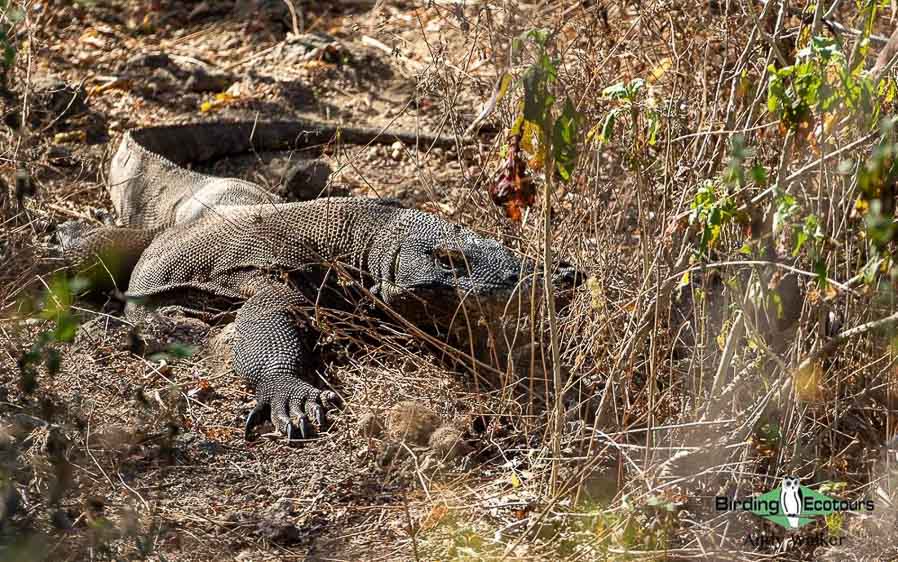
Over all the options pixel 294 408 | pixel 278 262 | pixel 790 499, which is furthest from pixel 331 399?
pixel 790 499

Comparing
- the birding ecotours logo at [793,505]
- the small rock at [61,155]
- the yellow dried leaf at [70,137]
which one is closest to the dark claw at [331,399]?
the birding ecotours logo at [793,505]

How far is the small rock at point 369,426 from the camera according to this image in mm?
4402

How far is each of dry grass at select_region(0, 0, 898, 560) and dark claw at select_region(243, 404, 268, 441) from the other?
2.2 inches

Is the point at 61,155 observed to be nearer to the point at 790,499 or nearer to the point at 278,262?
the point at 278,262

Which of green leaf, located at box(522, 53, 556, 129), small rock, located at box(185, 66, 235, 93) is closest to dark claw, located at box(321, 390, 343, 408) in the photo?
green leaf, located at box(522, 53, 556, 129)

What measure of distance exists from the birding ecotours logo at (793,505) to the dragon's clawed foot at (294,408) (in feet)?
6.55

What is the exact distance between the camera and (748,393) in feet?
12.6

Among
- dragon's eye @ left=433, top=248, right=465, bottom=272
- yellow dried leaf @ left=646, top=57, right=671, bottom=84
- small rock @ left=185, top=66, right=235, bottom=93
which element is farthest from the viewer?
small rock @ left=185, top=66, right=235, bottom=93

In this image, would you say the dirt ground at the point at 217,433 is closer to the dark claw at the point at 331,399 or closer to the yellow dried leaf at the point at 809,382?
the dark claw at the point at 331,399

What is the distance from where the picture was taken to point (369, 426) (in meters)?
4.50

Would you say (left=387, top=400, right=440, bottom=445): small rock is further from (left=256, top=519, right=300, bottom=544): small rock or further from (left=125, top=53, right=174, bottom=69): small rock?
(left=125, top=53, right=174, bottom=69): small rock

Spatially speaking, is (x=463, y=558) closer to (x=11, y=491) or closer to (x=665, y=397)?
(x=665, y=397)

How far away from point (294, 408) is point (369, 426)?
514mm

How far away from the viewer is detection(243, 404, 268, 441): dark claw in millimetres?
4785
